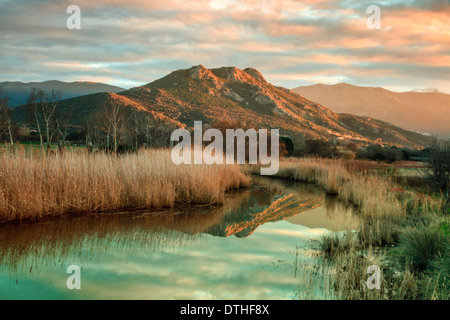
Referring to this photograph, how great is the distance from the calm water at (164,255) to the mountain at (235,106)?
45.6m

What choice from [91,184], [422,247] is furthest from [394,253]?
[91,184]

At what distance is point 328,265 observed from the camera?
5.24 m

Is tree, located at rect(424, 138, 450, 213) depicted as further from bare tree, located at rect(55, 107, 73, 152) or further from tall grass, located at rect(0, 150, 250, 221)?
bare tree, located at rect(55, 107, 73, 152)

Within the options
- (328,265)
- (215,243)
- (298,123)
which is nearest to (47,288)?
(215,243)

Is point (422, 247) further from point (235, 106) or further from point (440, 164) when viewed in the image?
point (235, 106)

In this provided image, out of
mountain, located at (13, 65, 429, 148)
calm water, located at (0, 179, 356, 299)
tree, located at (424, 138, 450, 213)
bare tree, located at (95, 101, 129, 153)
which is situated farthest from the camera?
mountain, located at (13, 65, 429, 148)

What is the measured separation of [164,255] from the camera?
18.3ft

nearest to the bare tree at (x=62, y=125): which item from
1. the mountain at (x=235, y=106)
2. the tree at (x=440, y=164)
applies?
the tree at (x=440, y=164)

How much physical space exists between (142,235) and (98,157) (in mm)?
4044

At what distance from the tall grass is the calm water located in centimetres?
58

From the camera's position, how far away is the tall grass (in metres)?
7.18

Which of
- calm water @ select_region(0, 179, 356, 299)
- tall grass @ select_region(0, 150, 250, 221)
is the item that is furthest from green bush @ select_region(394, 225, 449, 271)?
tall grass @ select_region(0, 150, 250, 221)

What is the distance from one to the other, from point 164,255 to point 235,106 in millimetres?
68780

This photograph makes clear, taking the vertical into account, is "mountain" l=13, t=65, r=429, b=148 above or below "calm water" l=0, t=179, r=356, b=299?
above
